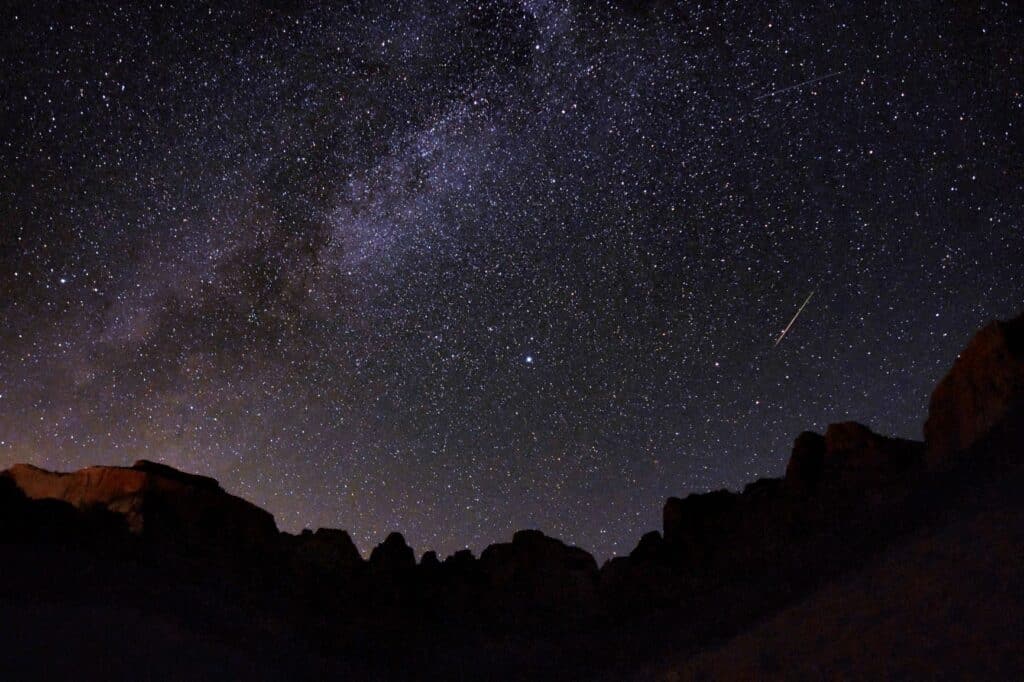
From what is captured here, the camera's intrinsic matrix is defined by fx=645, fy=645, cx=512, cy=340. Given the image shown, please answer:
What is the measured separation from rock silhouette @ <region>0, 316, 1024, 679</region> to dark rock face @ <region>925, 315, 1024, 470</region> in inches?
2.1

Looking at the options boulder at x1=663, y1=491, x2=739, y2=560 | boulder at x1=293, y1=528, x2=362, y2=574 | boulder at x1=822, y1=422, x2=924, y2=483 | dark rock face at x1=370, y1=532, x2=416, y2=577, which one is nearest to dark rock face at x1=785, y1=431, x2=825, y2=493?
boulder at x1=822, y1=422, x2=924, y2=483

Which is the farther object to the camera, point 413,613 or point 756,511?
point 413,613

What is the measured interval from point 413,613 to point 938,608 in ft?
81.4

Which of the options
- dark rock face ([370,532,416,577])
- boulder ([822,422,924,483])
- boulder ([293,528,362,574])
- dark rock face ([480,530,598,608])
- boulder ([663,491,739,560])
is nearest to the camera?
boulder ([822,422,924,483])

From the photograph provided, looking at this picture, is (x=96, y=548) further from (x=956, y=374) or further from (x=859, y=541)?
(x=956, y=374)

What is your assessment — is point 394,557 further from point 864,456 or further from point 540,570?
point 864,456

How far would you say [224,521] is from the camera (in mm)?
27141

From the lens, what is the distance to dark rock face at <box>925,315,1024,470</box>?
52.3 feet

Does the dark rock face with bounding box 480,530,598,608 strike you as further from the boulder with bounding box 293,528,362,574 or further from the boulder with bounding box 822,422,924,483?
the boulder with bounding box 822,422,924,483

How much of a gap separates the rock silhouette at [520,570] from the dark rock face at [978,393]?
0.05m

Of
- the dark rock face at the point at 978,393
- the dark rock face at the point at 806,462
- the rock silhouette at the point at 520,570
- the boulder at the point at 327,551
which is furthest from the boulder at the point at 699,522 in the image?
the boulder at the point at 327,551

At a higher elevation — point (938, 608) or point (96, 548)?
point (96, 548)

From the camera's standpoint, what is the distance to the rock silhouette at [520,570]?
1461cm

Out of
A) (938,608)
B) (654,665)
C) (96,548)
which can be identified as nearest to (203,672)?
(96,548)
